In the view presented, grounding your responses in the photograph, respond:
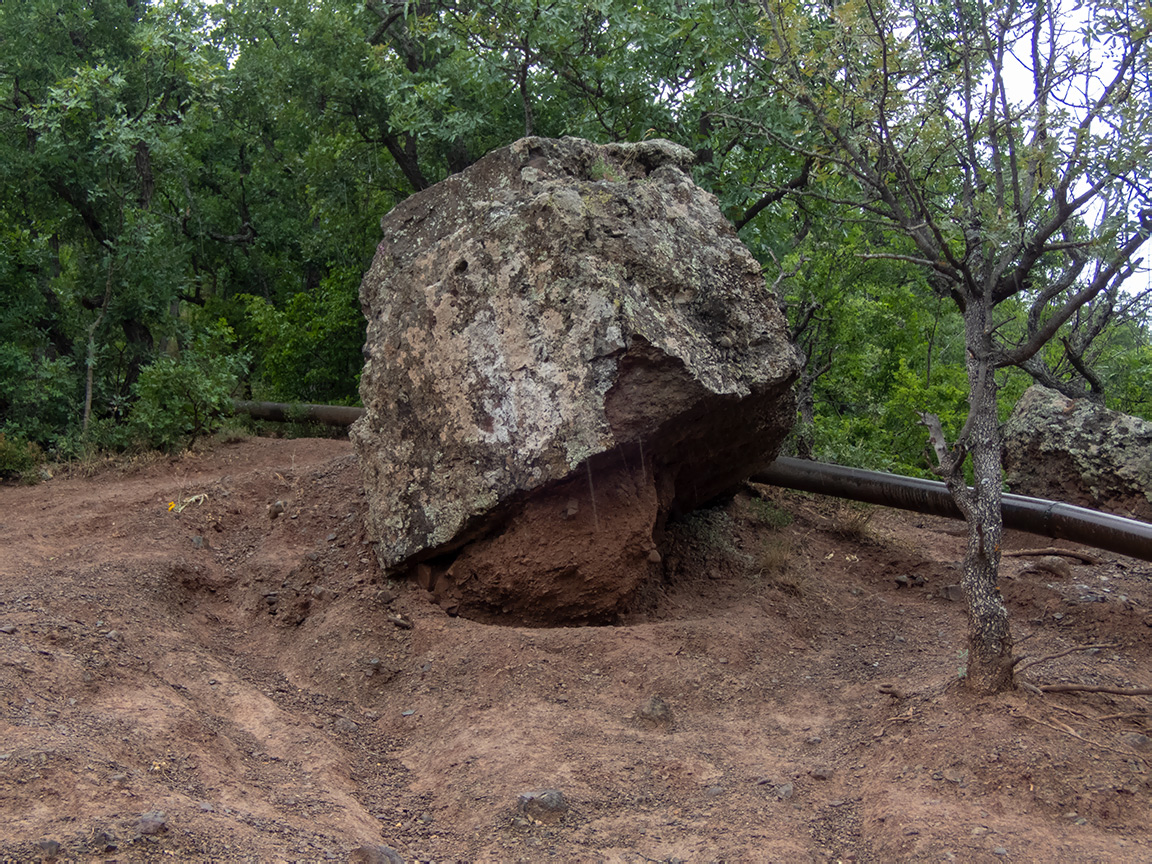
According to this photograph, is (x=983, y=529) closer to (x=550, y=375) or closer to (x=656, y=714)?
(x=656, y=714)

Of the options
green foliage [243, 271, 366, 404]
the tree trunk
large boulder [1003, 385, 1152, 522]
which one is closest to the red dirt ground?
the tree trunk

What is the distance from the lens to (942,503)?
620cm

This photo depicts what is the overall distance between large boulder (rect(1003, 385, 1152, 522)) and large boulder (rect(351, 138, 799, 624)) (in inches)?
120

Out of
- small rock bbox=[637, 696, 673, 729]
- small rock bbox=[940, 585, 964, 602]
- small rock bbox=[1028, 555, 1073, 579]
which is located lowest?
small rock bbox=[637, 696, 673, 729]

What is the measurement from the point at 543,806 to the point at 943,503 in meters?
4.23

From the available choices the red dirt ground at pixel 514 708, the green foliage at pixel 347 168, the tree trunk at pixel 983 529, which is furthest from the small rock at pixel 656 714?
the green foliage at pixel 347 168

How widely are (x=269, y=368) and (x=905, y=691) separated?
27.5ft

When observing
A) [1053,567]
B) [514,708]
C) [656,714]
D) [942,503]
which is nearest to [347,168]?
[942,503]

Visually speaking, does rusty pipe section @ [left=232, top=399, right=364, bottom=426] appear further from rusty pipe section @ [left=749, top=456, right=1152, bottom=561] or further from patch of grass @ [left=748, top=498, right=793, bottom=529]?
rusty pipe section @ [left=749, top=456, right=1152, bottom=561]

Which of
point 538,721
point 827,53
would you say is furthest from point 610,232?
point 538,721

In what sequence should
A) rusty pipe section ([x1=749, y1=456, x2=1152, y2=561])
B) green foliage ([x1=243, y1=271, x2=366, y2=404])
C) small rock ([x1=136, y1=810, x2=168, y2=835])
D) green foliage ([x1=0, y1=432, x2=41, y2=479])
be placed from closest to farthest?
1. small rock ([x1=136, y1=810, x2=168, y2=835])
2. rusty pipe section ([x1=749, y1=456, x2=1152, y2=561])
3. green foliage ([x1=0, y1=432, x2=41, y2=479])
4. green foliage ([x1=243, y1=271, x2=366, y2=404])

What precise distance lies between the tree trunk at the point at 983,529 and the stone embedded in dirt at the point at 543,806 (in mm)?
1690

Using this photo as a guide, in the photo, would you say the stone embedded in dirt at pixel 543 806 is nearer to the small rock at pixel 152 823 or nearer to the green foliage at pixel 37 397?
the small rock at pixel 152 823

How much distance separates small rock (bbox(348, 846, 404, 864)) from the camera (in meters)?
2.62
